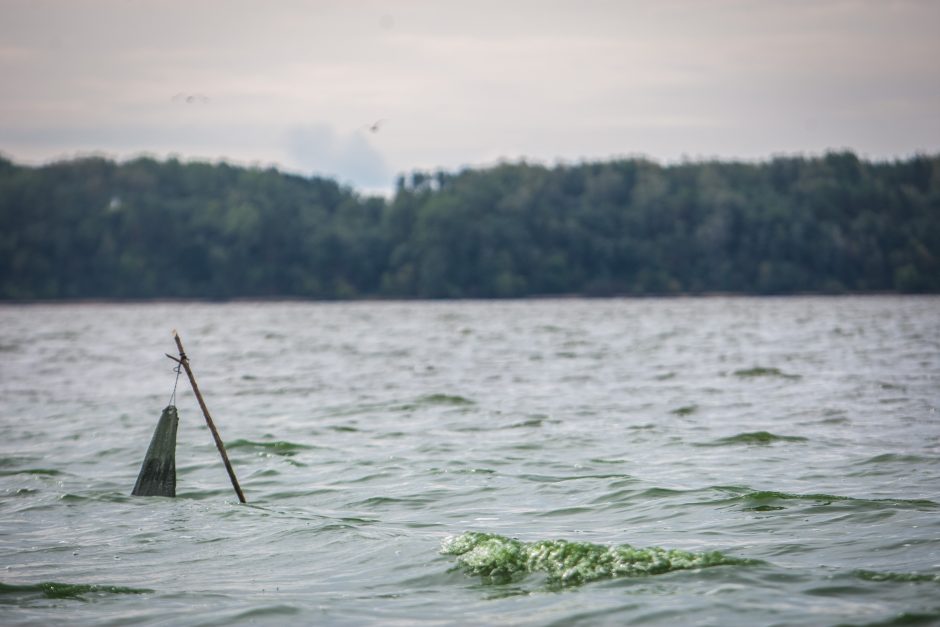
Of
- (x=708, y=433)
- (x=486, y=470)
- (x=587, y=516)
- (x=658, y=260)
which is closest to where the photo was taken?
(x=587, y=516)

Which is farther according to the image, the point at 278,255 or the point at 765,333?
the point at 278,255

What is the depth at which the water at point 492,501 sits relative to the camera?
1138 cm

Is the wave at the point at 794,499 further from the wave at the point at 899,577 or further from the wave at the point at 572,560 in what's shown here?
the wave at the point at 899,577

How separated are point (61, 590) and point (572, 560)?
562cm

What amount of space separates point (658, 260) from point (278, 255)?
57486 millimetres

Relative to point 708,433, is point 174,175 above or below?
above

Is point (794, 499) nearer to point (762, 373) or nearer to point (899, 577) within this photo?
point (899, 577)

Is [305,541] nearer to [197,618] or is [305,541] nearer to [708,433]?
[197,618]

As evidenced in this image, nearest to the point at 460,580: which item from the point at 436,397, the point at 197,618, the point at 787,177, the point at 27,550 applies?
the point at 197,618

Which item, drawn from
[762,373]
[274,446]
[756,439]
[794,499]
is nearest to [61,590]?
[794,499]

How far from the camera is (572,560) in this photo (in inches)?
491

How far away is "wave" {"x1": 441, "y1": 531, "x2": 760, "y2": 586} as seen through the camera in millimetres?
12078

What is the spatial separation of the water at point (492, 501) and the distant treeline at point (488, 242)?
127 metres

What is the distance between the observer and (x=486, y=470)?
19234 millimetres
